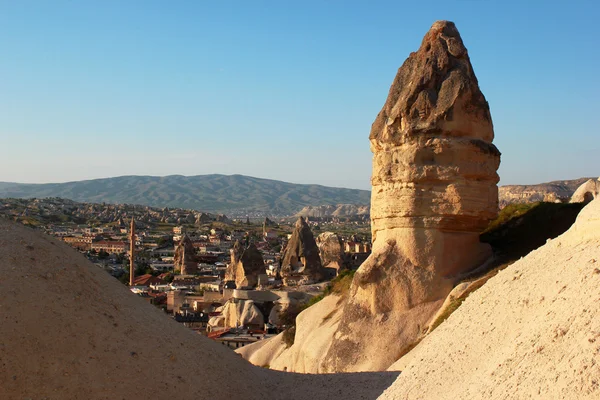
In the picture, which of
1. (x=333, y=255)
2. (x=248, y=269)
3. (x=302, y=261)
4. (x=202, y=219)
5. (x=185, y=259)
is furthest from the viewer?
(x=202, y=219)

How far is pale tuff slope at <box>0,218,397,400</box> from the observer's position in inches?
395

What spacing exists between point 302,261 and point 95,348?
29320 mm


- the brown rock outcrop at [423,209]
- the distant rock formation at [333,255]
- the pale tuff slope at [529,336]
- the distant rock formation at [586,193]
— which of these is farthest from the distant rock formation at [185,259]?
the pale tuff slope at [529,336]

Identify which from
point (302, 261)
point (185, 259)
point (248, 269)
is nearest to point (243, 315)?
point (302, 261)

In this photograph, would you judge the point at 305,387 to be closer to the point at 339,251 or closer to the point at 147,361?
the point at 147,361

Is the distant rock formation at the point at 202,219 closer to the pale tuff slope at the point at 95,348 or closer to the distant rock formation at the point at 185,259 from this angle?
the distant rock formation at the point at 185,259

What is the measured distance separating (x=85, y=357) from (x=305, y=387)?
13.3 feet

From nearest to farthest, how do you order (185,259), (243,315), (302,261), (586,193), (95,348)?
(95,348) → (586,193) → (243,315) → (302,261) → (185,259)

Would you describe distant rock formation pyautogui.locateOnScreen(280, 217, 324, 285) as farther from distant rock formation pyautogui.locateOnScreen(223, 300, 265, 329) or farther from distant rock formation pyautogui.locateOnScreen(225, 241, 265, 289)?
distant rock formation pyautogui.locateOnScreen(223, 300, 265, 329)

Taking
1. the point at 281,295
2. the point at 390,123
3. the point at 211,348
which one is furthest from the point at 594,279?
the point at 281,295

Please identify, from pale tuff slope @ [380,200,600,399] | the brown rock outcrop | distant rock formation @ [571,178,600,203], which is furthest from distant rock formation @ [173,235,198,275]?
pale tuff slope @ [380,200,600,399]

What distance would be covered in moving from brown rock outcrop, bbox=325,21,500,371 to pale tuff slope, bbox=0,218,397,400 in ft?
7.53

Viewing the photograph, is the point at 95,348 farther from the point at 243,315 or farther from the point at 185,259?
the point at 185,259

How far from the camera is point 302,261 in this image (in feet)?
131
